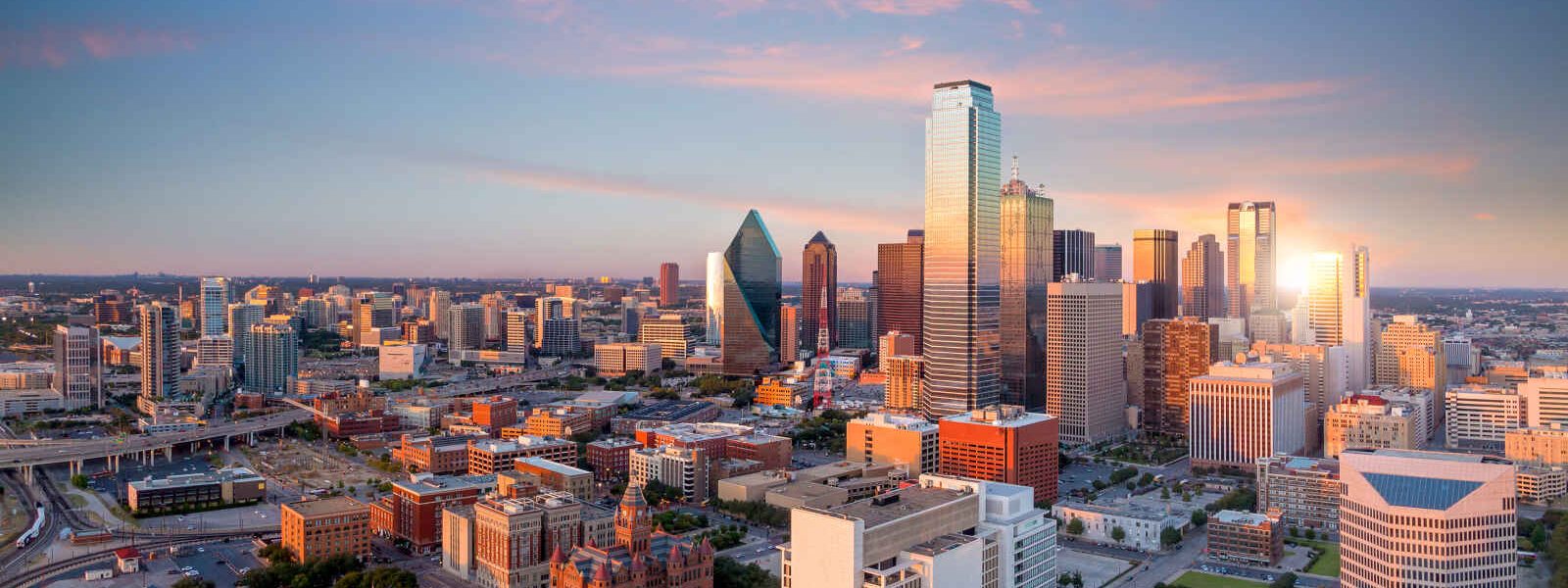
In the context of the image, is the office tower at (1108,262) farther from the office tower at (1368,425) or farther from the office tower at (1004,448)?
the office tower at (1004,448)

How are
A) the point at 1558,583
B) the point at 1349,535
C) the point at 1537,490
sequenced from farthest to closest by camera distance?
the point at 1537,490 < the point at 1558,583 < the point at 1349,535

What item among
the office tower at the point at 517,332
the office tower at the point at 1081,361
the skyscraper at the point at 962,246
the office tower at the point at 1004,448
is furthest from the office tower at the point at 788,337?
the office tower at the point at 1004,448

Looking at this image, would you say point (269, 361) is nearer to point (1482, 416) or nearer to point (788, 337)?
point (788, 337)

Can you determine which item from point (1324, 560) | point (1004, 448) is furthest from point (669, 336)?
point (1324, 560)

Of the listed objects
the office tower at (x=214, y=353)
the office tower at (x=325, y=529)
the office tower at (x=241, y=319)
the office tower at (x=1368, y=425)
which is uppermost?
the office tower at (x=241, y=319)

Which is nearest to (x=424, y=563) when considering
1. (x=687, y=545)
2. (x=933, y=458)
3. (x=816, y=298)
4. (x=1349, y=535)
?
(x=687, y=545)

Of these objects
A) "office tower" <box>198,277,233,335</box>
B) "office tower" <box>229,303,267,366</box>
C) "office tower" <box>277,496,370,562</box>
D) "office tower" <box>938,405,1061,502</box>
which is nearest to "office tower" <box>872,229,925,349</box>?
"office tower" <box>938,405,1061,502</box>

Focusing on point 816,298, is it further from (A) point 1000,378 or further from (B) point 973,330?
(B) point 973,330
